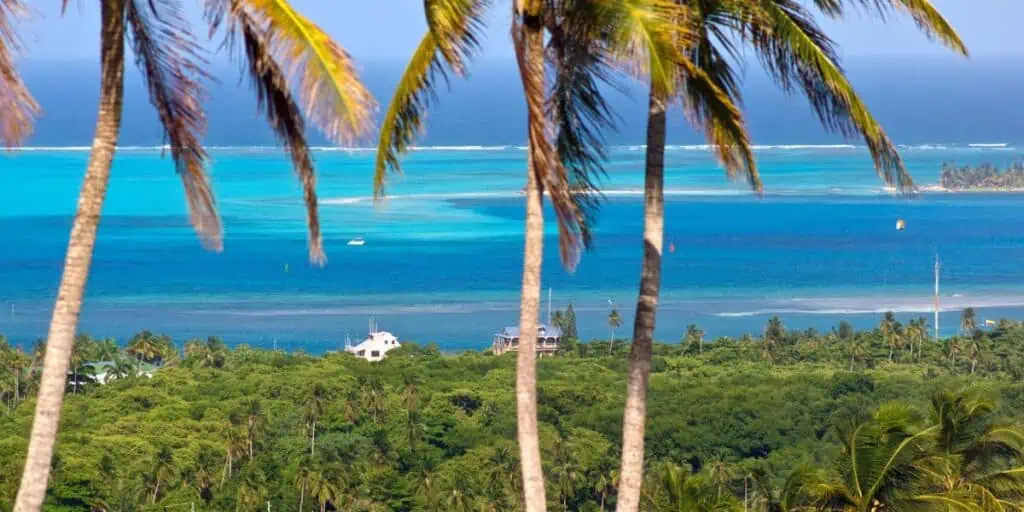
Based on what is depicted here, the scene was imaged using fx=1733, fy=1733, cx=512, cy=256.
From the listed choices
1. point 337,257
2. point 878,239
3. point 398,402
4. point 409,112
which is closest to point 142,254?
point 337,257

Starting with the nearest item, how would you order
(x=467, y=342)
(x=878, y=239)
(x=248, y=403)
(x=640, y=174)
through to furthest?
1. (x=248, y=403)
2. (x=467, y=342)
3. (x=878, y=239)
4. (x=640, y=174)

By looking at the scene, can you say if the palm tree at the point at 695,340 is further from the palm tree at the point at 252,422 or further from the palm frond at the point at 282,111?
the palm frond at the point at 282,111

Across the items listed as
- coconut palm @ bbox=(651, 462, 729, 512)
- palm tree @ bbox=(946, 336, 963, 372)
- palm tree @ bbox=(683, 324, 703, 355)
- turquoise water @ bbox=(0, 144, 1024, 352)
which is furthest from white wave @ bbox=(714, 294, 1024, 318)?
coconut palm @ bbox=(651, 462, 729, 512)

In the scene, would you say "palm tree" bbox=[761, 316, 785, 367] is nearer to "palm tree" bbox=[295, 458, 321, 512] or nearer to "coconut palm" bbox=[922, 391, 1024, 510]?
"palm tree" bbox=[295, 458, 321, 512]

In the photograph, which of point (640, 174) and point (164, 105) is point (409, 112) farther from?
point (640, 174)

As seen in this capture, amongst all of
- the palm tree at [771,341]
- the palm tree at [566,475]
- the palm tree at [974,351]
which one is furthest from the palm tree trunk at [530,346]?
the palm tree at [974,351]

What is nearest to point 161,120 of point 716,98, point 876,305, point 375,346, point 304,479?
point 716,98

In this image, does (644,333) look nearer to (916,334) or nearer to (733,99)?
(733,99)

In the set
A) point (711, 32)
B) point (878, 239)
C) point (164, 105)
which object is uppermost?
point (878, 239)

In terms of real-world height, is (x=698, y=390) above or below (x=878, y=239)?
below
